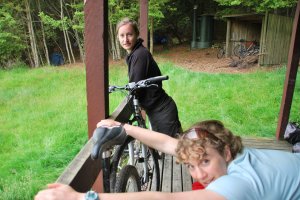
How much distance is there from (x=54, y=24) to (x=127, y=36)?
435 inches

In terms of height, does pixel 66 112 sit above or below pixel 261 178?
below

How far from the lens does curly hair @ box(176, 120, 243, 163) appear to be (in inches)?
49.9

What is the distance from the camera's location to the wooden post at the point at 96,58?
1.60m

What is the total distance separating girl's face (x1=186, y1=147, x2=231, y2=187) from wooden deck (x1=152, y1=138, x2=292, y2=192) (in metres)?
1.63

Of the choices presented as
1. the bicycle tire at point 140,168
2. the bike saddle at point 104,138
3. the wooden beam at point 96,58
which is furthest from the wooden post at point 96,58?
the bike saddle at point 104,138

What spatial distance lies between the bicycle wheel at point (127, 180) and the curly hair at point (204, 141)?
1.76ft

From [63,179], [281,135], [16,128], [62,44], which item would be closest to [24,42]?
[62,44]

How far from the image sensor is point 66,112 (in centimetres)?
626

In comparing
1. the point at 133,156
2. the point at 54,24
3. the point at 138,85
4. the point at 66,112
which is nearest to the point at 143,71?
the point at 138,85

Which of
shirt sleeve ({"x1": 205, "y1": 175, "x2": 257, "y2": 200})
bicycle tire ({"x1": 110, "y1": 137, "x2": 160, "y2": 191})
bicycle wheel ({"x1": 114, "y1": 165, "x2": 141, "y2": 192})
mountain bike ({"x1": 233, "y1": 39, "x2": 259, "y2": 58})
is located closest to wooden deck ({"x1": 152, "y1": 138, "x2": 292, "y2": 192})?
bicycle tire ({"x1": 110, "y1": 137, "x2": 160, "y2": 191})

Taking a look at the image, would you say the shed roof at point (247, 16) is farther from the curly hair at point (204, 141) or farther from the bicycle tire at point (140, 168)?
the curly hair at point (204, 141)

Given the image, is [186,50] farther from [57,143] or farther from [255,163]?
[255,163]

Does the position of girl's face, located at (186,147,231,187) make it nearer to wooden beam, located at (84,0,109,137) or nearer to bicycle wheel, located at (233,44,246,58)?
wooden beam, located at (84,0,109,137)

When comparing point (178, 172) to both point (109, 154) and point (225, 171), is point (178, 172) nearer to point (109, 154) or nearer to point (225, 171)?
point (109, 154)
